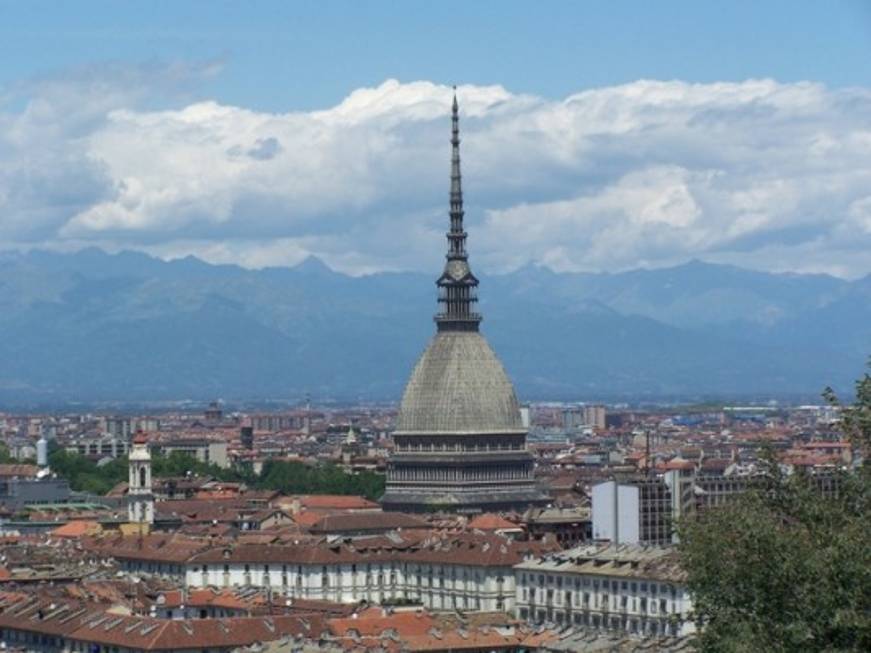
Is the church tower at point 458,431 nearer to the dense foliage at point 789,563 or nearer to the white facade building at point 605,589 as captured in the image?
the white facade building at point 605,589

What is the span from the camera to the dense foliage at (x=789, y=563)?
3944cm

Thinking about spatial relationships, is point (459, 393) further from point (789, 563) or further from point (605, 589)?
point (789, 563)

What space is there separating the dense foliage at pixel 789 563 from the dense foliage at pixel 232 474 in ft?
365

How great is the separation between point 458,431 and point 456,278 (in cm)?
980

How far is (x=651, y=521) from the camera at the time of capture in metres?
110

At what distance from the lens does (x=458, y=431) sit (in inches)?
5556

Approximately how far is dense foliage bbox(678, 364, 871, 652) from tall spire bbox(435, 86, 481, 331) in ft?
336

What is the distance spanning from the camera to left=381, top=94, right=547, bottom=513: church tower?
139625 millimetres

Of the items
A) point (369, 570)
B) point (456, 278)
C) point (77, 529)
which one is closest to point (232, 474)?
point (456, 278)

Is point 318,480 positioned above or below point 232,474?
below

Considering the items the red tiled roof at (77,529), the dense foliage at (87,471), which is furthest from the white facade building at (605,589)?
the dense foliage at (87,471)

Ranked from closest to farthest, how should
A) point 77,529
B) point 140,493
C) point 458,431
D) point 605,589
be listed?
point 605,589 < point 77,529 < point 140,493 < point 458,431

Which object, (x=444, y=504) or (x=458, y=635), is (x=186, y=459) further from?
(x=458, y=635)

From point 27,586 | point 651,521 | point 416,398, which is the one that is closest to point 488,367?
point 416,398
